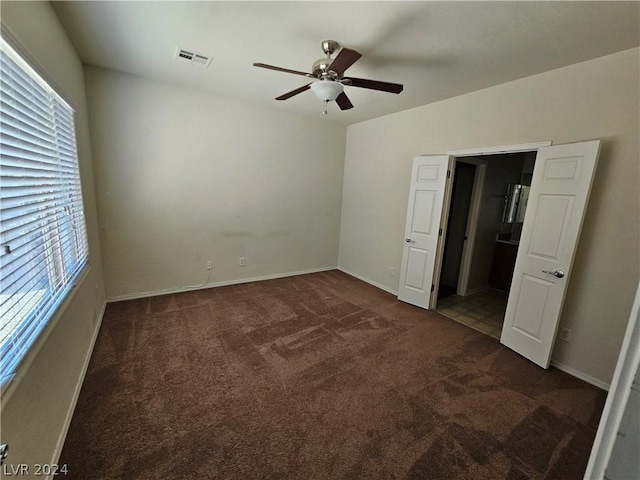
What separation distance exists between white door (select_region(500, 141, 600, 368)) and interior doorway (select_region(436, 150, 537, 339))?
1.05 m

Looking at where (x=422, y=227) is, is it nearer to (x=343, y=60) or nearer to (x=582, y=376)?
(x=582, y=376)

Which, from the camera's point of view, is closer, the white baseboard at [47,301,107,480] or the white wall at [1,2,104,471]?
the white wall at [1,2,104,471]

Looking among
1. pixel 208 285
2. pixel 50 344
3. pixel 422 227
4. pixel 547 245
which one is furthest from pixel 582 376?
pixel 208 285

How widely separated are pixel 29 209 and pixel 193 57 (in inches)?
77.7

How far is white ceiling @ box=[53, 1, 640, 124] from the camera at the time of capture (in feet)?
5.63

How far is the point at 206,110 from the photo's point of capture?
3.46 meters

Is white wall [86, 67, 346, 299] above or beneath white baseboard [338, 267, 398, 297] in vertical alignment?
above

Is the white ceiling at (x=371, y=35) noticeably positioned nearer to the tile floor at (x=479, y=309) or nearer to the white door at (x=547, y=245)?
the white door at (x=547, y=245)

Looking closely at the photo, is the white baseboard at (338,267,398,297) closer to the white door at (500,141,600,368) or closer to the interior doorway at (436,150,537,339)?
the interior doorway at (436,150,537,339)

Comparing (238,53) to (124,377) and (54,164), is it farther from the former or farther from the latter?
(124,377)

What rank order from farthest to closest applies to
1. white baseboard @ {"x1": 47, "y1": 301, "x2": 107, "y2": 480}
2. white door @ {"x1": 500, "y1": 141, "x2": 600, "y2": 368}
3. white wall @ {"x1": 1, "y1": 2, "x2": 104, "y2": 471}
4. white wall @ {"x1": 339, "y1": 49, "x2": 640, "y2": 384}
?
1. white door @ {"x1": 500, "y1": 141, "x2": 600, "y2": 368}
2. white wall @ {"x1": 339, "y1": 49, "x2": 640, "y2": 384}
3. white baseboard @ {"x1": 47, "y1": 301, "x2": 107, "y2": 480}
4. white wall @ {"x1": 1, "y1": 2, "x2": 104, "y2": 471}

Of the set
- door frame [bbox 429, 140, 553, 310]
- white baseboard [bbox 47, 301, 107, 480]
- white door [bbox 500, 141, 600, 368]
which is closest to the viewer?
white baseboard [bbox 47, 301, 107, 480]

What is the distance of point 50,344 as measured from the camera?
1.43m

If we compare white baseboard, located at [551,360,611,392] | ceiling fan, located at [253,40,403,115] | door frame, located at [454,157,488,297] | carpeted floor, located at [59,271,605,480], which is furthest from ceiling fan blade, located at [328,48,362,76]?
white baseboard, located at [551,360,611,392]
